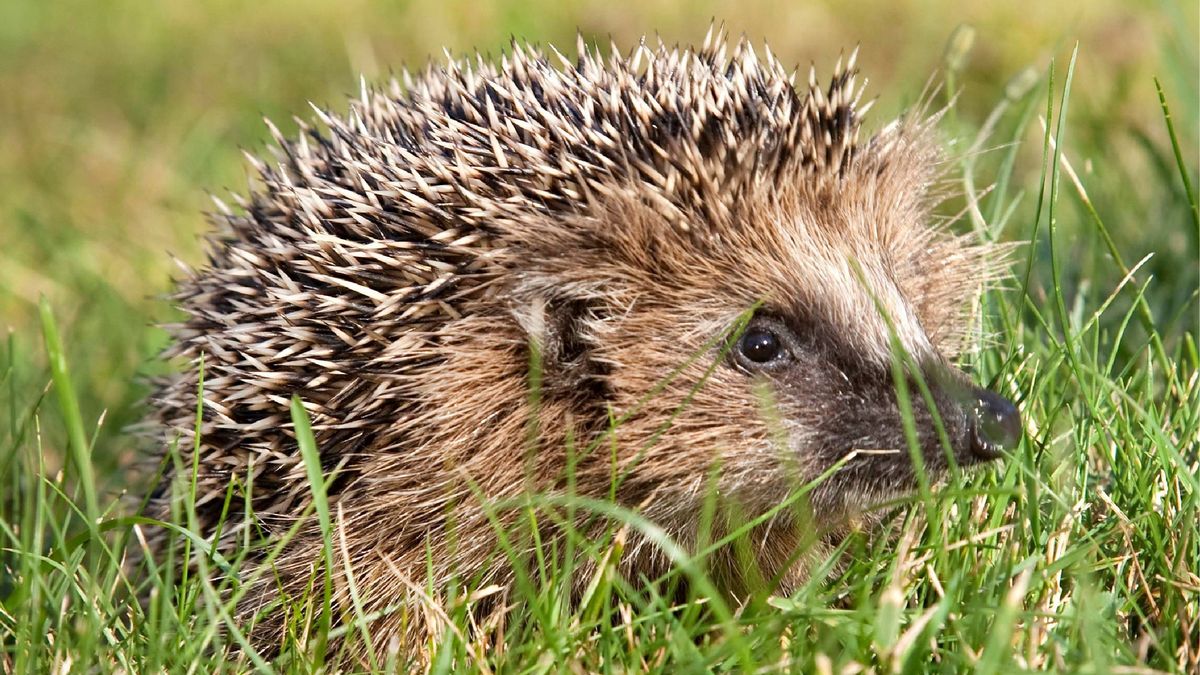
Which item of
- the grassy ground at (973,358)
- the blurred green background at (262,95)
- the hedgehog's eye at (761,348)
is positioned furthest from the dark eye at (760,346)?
the blurred green background at (262,95)

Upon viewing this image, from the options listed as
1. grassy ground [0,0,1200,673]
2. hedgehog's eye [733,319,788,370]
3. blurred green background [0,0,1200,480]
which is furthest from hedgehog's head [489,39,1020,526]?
blurred green background [0,0,1200,480]

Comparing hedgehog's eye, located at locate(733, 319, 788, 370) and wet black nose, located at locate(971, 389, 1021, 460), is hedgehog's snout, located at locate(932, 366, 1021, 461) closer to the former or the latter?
wet black nose, located at locate(971, 389, 1021, 460)

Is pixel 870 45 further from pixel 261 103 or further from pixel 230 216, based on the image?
pixel 230 216

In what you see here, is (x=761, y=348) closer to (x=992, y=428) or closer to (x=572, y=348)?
(x=572, y=348)

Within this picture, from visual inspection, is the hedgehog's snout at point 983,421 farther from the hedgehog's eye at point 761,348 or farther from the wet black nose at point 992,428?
the hedgehog's eye at point 761,348

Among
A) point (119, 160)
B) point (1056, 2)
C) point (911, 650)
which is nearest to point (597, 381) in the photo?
point (911, 650)

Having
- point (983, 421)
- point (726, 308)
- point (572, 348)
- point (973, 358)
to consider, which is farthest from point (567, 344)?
point (973, 358)
